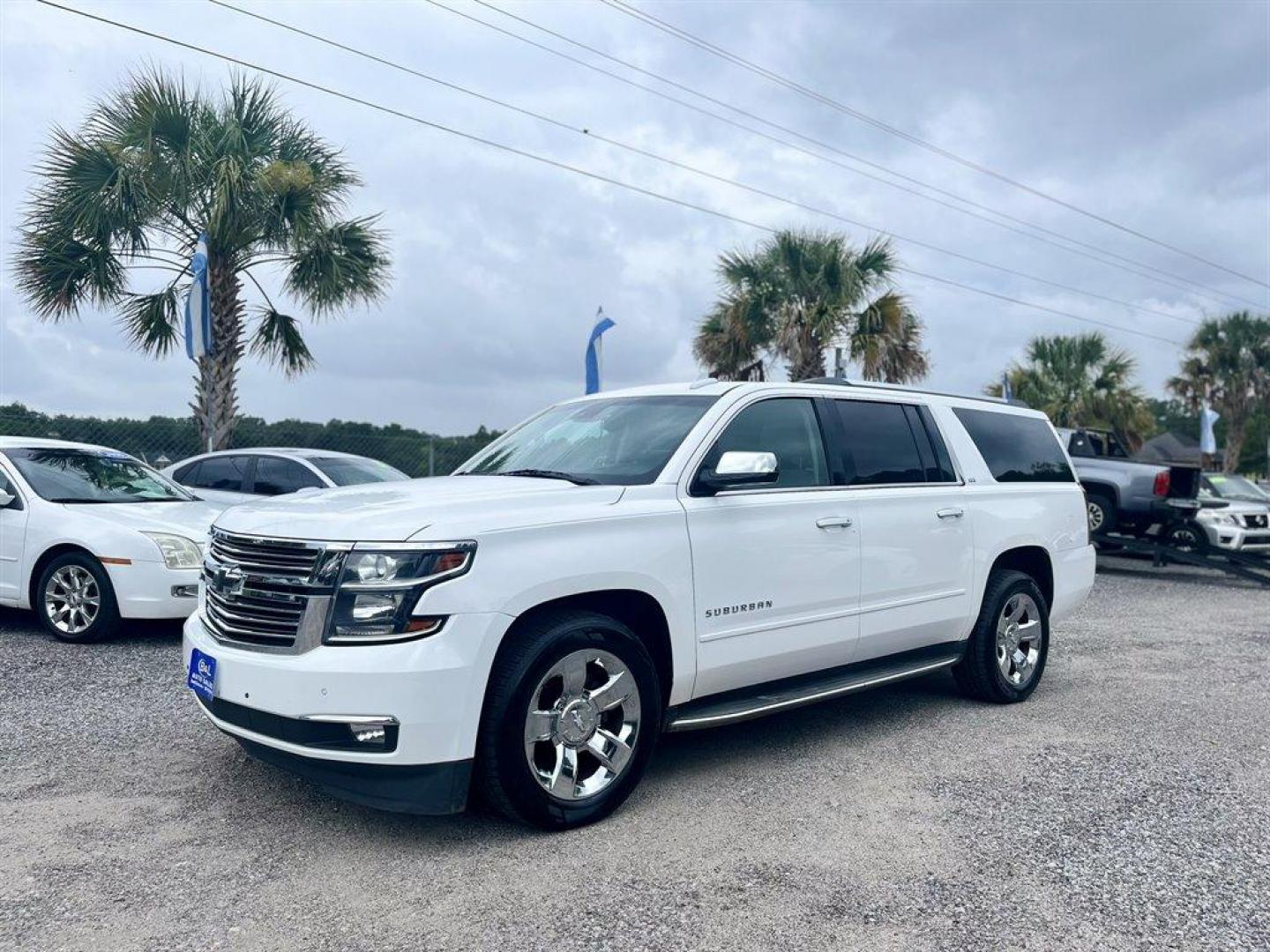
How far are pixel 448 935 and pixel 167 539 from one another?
16.7 ft

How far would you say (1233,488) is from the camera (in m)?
17.9

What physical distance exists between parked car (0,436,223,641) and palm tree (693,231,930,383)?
41.4ft

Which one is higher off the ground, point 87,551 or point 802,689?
point 87,551

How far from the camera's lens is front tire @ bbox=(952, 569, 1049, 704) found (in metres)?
5.90

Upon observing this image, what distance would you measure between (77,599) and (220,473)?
3464 mm

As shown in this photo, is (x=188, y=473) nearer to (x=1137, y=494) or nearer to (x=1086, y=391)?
(x=1137, y=494)

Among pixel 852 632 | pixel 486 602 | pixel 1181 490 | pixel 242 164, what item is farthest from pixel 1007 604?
pixel 242 164

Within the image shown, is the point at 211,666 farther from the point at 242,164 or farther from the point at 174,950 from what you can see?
the point at 242,164

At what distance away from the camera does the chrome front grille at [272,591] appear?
3.62 metres

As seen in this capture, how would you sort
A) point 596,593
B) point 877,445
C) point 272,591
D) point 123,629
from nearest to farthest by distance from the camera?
point 272,591
point 596,593
point 877,445
point 123,629

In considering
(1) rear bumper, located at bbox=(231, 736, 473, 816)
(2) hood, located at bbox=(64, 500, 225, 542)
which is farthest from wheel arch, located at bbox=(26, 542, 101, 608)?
(1) rear bumper, located at bbox=(231, 736, 473, 816)

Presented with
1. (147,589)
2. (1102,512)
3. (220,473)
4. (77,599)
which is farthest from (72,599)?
(1102,512)

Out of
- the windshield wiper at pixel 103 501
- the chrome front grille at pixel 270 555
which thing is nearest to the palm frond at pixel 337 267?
the windshield wiper at pixel 103 501

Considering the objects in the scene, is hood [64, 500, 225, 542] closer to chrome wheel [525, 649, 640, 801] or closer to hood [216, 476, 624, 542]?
hood [216, 476, 624, 542]
